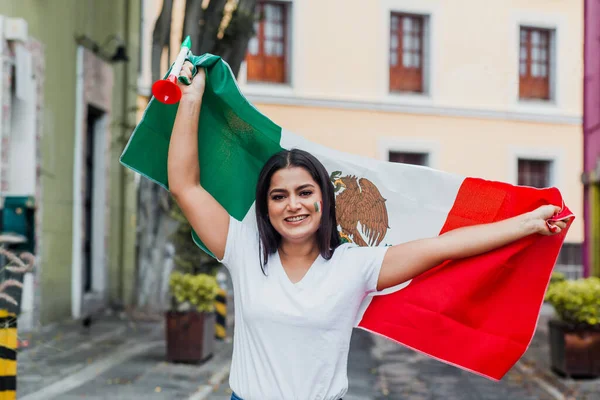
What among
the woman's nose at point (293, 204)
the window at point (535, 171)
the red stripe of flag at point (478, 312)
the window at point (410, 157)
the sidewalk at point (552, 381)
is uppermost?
the window at point (410, 157)

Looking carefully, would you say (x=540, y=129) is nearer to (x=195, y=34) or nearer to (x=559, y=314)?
(x=195, y=34)

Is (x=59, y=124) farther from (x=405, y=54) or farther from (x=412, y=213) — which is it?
(x=405, y=54)

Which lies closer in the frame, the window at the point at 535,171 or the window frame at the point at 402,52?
the window frame at the point at 402,52

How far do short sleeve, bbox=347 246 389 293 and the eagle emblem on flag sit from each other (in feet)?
1.64

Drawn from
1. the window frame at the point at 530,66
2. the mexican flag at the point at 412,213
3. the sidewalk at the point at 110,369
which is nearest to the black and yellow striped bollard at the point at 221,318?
the sidewalk at the point at 110,369

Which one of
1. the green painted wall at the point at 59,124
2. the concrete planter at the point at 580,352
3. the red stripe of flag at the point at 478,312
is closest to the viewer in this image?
the red stripe of flag at the point at 478,312

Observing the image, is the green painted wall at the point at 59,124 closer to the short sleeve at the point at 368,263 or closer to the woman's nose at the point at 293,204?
the woman's nose at the point at 293,204

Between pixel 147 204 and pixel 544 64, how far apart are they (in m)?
13.9

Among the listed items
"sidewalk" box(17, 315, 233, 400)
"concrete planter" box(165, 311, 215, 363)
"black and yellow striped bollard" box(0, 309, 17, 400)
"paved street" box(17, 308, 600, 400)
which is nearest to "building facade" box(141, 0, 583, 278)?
"sidewalk" box(17, 315, 233, 400)

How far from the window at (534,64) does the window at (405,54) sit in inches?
115

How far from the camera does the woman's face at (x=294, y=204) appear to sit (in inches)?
103

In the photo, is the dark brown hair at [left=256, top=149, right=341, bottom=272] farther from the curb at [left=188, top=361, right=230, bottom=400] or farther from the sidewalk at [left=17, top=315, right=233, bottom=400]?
the curb at [left=188, top=361, right=230, bottom=400]

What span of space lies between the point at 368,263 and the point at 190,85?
0.92 metres

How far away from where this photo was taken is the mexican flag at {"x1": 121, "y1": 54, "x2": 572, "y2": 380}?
117 inches
